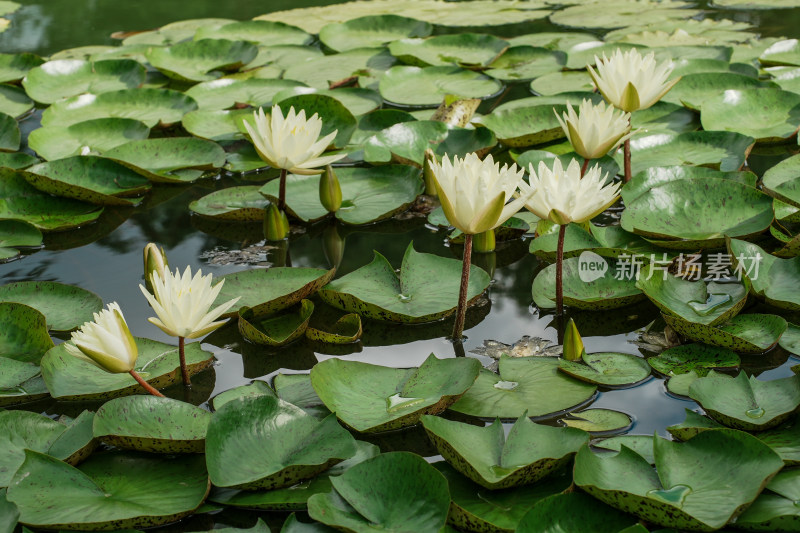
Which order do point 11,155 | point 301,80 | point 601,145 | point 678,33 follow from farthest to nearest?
point 678,33 → point 301,80 → point 11,155 → point 601,145

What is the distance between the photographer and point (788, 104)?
11.9 ft

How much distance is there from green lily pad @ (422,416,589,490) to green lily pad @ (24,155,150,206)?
2.05 metres

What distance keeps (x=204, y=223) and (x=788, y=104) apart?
8.91ft

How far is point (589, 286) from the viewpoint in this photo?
7.91ft

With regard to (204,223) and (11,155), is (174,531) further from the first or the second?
(11,155)

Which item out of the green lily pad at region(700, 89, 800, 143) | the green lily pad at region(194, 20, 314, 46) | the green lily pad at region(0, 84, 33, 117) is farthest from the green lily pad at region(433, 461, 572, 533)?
the green lily pad at region(194, 20, 314, 46)

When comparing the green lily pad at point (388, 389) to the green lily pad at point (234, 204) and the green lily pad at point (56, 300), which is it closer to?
the green lily pad at point (56, 300)

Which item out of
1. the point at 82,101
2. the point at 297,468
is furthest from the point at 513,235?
the point at 82,101

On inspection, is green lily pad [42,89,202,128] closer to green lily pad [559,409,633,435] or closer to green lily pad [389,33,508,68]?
green lily pad [389,33,508,68]

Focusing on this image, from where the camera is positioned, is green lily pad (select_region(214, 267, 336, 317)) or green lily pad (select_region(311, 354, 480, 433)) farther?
green lily pad (select_region(214, 267, 336, 317))

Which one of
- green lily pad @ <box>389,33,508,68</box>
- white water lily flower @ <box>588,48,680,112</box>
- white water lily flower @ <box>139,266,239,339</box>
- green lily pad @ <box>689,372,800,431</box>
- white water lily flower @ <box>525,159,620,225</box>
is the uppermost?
white water lily flower @ <box>588,48,680,112</box>

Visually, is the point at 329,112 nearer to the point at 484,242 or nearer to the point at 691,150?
the point at 484,242

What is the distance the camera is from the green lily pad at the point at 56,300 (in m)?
2.40

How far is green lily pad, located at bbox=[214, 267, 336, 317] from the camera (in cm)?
237
